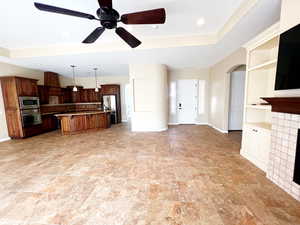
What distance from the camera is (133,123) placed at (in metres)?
5.63

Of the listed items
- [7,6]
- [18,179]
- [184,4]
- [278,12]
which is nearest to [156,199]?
[18,179]

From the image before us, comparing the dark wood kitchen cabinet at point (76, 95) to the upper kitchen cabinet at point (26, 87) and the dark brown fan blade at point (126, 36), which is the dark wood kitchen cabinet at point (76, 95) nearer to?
the upper kitchen cabinet at point (26, 87)

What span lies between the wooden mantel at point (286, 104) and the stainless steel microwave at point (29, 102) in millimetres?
7061

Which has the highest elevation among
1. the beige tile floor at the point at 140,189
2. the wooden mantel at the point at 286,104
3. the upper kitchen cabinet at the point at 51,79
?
the upper kitchen cabinet at the point at 51,79

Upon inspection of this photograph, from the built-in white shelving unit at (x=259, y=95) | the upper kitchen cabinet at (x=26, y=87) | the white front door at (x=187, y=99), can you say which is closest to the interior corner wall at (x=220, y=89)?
the white front door at (x=187, y=99)

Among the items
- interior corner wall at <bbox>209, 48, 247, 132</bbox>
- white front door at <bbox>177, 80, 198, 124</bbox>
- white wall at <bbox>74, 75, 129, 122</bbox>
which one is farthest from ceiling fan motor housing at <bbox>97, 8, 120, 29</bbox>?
white wall at <bbox>74, 75, 129, 122</bbox>

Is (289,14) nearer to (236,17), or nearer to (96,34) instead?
(236,17)

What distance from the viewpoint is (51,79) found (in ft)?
21.6

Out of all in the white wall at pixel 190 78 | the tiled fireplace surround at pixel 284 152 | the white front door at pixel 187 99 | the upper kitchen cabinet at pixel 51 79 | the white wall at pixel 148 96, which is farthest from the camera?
the white front door at pixel 187 99

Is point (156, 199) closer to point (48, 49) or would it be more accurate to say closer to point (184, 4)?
point (184, 4)

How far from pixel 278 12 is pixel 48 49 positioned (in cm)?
548

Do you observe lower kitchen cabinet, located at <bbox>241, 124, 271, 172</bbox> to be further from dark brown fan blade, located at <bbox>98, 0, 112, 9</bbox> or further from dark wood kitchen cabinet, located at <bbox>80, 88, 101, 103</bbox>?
dark wood kitchen cabinet, located at <bbox>80, 88, 101, 103</bbox>

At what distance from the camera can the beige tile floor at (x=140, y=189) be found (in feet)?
5.17

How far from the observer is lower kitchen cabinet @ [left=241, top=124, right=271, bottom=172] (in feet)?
8.09
